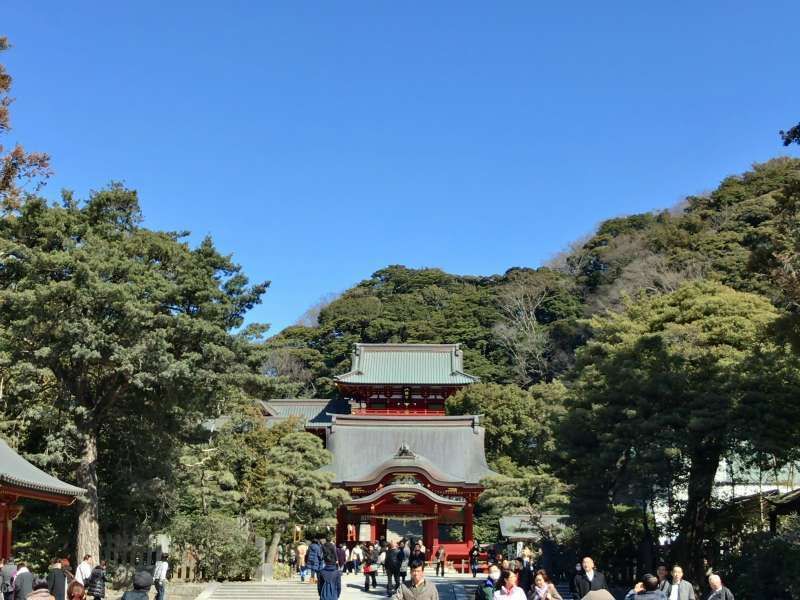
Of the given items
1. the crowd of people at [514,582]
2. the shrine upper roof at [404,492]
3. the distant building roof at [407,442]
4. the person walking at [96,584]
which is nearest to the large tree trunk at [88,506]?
the person walking at [96,584]

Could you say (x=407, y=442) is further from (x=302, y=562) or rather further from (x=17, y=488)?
(x=17, y=488)

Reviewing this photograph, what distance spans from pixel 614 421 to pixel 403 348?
28.4 metres

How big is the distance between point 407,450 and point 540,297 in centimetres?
3311

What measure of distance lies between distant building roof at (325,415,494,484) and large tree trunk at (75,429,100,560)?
→ 745 inches

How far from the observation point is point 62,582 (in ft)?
37.7

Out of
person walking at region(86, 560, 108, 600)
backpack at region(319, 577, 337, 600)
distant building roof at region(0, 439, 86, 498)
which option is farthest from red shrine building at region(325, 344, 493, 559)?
backpack at region(319, 577, 337, 600)

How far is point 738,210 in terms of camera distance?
50625mm

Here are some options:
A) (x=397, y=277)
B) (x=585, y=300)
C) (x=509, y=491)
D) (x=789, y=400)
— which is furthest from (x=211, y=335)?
(x=397, y=277)

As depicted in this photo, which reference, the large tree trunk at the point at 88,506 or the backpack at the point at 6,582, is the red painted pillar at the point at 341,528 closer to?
the large tree trunk at the point at 88,506

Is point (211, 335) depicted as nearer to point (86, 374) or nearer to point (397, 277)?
point (86, 374)

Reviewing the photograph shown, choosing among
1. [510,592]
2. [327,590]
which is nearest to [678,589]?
[510,592]

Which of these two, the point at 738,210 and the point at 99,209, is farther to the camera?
the point at 738,210

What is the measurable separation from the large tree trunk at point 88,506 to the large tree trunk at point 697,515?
12.4 m

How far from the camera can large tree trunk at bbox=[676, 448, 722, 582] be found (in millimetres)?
16047
